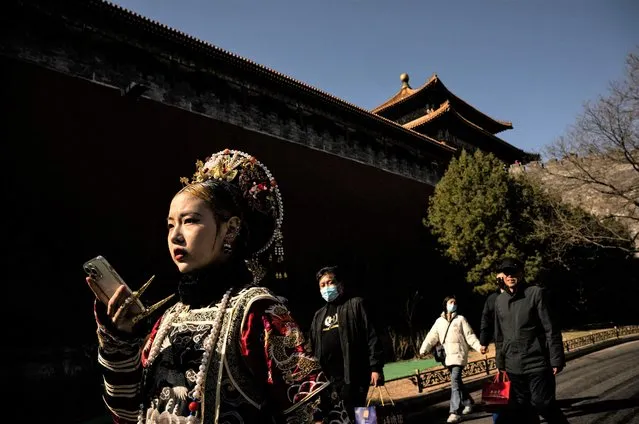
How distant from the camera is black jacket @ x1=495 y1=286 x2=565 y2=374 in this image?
3.70 meters

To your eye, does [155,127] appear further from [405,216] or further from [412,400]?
[405,216]

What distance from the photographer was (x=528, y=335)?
12.5ft

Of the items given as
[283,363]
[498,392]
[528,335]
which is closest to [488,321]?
[528,335]

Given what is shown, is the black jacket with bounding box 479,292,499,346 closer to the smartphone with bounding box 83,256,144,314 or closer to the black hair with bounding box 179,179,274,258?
the black hair with bounding box 179,179,274,258

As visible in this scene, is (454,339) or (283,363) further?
(454,339)

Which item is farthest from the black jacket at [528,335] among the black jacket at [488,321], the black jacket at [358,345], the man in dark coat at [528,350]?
the black jacket at [358,345]

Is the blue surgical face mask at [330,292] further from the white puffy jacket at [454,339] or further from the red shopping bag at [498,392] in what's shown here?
the white puffy jacket at [454,339]

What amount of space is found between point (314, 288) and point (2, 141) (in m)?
7.65

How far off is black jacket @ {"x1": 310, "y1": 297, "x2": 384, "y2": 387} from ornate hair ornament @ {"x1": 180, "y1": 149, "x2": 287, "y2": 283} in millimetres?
2466

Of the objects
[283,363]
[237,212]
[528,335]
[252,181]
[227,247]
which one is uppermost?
[252,181]

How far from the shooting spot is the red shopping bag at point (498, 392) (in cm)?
375

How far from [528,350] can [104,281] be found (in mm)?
3580

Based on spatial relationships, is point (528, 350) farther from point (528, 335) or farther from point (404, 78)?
point (404, 78)

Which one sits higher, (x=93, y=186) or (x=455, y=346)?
(x=93, y=186)
